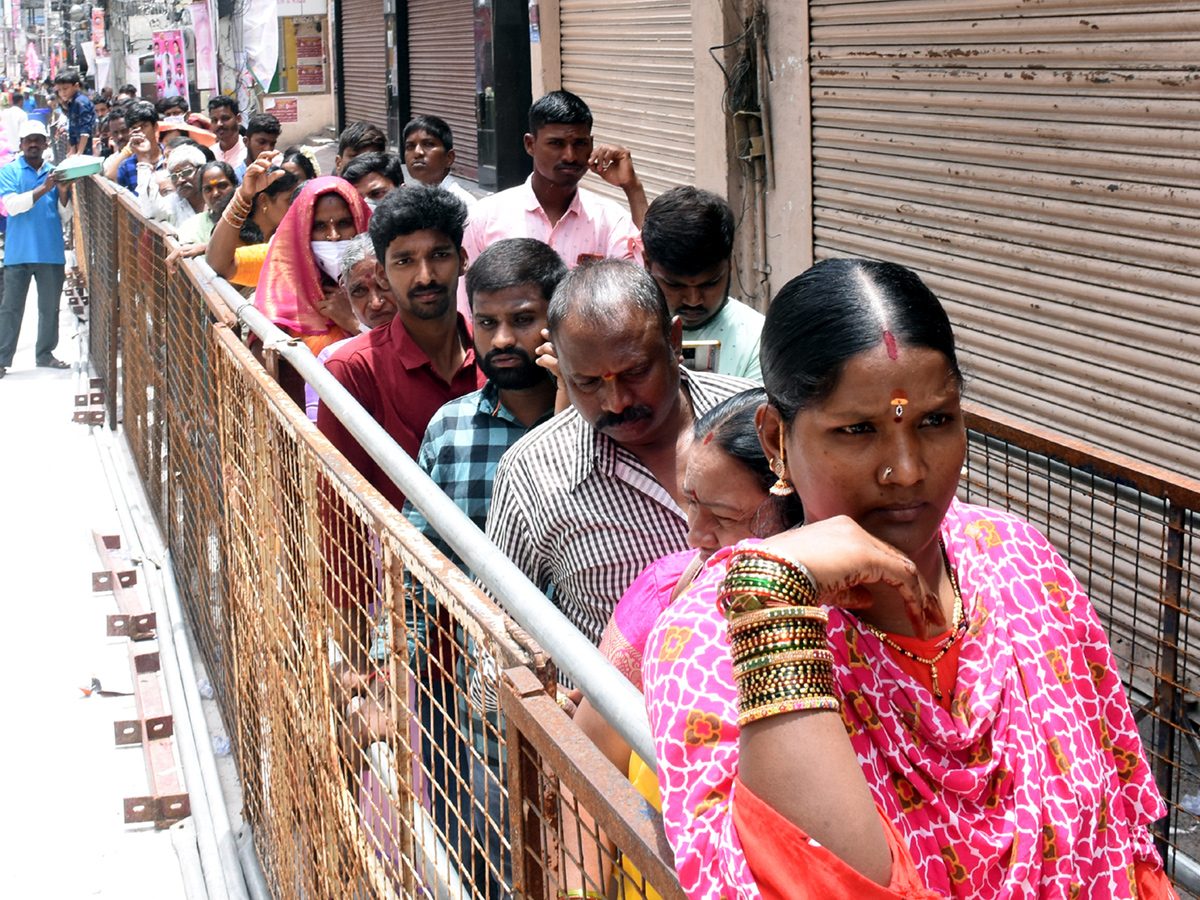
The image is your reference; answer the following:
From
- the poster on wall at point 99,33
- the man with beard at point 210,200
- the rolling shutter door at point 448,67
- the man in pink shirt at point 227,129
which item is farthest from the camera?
the poster on wall at point 99,33

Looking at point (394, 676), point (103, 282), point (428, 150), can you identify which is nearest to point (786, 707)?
→ point (394, 676)

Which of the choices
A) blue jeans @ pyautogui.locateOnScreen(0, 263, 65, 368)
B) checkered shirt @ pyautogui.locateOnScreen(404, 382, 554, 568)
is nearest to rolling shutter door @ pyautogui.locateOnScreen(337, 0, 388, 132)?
blue jeans @ pyautogui.locateOnScreen(0, 263, 65, 368)

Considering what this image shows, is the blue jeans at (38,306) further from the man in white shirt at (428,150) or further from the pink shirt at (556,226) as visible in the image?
the pink shirt at (556,226)

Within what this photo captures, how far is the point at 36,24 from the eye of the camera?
187 feet

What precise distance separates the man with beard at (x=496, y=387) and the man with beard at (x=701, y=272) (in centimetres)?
40

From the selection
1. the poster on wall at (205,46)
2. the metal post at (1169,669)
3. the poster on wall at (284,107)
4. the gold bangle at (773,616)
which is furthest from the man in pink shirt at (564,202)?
the poster on wall at (284,107)

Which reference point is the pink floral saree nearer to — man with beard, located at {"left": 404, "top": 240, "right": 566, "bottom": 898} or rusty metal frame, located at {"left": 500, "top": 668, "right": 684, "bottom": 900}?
rusty metal frame, located at {"left": 500, "top": 668, "right": 684, "bottom": 900}

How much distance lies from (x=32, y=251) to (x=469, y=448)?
10.8 metres

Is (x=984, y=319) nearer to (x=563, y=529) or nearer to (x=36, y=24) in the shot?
(x=563, y=529)

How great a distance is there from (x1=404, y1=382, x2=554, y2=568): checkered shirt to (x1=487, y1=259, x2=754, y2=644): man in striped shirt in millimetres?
341

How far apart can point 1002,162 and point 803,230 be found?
5.95 feet

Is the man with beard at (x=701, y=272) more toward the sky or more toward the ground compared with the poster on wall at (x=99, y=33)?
more toward the ground

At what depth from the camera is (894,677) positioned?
1397 millimetres

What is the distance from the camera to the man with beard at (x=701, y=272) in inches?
144
